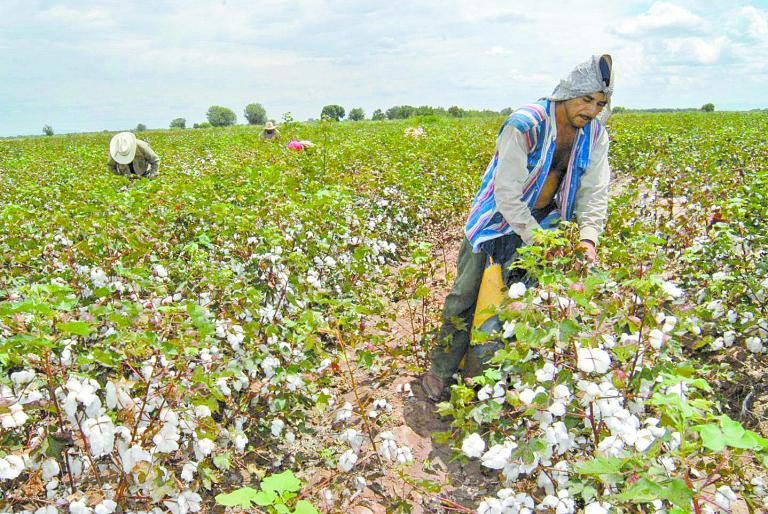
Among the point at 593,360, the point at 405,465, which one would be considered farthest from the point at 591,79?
the point at 405,465

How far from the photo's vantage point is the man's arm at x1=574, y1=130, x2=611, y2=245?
2459 mm

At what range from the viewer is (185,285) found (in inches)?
105

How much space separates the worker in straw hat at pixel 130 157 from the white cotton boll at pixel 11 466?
502cm

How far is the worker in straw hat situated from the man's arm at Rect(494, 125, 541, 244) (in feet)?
15.6

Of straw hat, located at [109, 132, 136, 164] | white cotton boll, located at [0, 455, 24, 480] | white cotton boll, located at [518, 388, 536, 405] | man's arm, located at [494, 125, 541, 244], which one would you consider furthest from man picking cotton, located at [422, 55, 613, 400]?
straw hat, located at [109, 132, 136, 164]

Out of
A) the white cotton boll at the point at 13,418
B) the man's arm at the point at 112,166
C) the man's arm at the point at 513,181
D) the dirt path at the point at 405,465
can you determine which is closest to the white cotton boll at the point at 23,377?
the white cotton boll at the point at 13,418

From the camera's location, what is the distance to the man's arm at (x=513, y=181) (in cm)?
229

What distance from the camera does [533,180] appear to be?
241 cm

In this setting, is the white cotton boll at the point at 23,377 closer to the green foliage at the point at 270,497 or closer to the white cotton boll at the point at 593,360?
the green foliage at the point at 270,497

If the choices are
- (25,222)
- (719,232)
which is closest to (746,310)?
(719,232)

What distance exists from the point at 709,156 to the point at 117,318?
7.32 meters

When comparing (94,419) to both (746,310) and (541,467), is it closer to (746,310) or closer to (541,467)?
(541,467)

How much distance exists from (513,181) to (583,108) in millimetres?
405

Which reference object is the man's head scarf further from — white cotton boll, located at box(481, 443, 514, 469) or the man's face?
white cotton boll, located at box(481, 443, 514, 469)
